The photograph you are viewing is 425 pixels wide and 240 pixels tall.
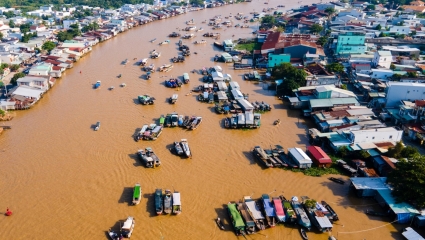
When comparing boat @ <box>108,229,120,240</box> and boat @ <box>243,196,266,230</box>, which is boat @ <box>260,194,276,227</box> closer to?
boat @ <box>243,196,266,230</box>

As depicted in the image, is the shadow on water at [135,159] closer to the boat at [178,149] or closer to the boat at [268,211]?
the boat at [178,149]

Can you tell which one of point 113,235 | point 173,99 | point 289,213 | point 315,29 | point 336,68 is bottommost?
point 113,235

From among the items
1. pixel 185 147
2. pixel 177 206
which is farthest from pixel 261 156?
pixel 177 206

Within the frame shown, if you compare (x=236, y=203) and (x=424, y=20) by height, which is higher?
(x=424, y=20)

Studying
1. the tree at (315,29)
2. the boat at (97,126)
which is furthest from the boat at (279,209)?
the tree at (315,29)

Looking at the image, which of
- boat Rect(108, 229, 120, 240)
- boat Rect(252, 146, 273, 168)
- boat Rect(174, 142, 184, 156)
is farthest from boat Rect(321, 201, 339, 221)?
boat Rect(108, 229, 120, 240)

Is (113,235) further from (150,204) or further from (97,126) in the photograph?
(97,126)

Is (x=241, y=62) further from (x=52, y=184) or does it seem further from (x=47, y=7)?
(x=47, y=7)

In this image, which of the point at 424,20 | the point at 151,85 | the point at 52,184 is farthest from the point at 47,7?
the point at 424,20
